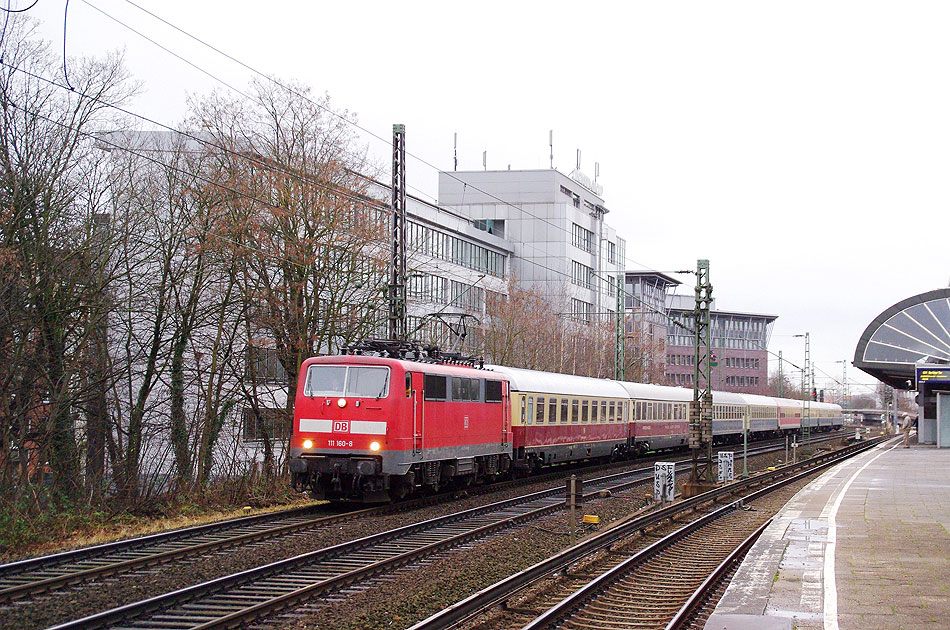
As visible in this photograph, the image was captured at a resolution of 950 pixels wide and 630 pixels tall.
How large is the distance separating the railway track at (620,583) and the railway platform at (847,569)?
26.8 inches

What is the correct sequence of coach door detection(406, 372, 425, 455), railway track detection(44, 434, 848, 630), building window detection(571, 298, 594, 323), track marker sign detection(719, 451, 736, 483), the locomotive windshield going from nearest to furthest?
railway track detection(44, 434, 848, 630) → the locomotive windshield → coach door detection(406, 372, 425, 455) → track marker sign detection(719, 451, 736, 483) → building window detection(571, 298, 594, 323)

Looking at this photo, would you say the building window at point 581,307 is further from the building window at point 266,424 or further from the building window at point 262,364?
the building window at point 266,424

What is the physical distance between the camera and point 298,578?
12.9 metres

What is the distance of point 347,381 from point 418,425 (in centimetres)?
177

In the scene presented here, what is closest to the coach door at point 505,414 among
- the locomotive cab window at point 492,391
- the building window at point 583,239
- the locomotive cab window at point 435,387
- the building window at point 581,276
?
the locomotive cab window at point 492,391

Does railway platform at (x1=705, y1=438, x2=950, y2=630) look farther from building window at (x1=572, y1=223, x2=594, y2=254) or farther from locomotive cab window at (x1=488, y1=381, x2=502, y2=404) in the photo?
building window at (x1=572, y1=223, x2=594, y2=254)

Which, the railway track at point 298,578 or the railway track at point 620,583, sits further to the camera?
the railway track at point 620,583

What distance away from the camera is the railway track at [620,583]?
1101 cm

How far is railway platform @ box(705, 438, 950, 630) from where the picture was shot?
999cm

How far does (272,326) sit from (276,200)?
10.6 ft

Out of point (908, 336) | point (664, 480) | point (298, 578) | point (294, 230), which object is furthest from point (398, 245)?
point (908, 336)

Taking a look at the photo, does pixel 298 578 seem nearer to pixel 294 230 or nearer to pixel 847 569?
pixel 847 569

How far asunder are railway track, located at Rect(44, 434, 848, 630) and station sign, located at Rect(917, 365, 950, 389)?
125 feet

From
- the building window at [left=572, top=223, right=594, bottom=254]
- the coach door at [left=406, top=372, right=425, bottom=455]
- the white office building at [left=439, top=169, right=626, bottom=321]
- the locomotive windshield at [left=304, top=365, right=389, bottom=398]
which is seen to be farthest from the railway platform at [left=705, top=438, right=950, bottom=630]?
the building window at [left=572, top=223, right=594, bottom=254]
